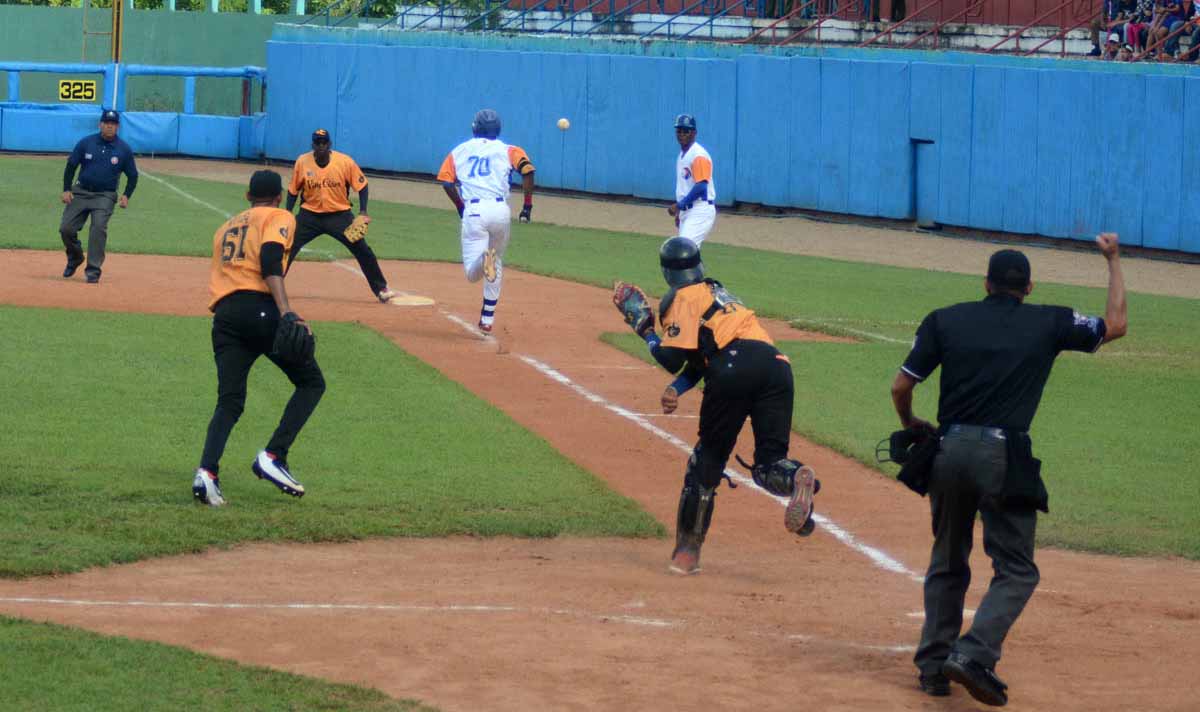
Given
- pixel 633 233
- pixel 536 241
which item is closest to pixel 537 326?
pixel 536 241

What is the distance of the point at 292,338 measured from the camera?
9242 millimetres

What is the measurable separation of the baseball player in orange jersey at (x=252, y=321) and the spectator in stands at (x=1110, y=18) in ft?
76.3

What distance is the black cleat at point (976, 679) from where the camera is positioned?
648 centimetres

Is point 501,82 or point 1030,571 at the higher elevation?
point 501,82

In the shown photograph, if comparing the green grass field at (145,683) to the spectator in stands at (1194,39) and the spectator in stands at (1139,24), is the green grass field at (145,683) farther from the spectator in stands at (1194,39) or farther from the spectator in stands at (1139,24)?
the spectator in stands at (1139,24)

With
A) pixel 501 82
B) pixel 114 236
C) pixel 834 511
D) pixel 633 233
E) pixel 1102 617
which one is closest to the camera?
pixel 1102 617

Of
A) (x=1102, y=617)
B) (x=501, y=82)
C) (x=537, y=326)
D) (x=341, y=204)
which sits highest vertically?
(x=501, y=82)

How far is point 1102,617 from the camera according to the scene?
26.7ft

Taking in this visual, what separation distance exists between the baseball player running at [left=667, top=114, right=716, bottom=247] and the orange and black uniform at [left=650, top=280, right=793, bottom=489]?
929 centimetres

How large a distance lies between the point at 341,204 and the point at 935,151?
1557 cm

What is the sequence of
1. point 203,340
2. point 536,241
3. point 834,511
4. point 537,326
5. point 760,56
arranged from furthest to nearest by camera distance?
point 760,56 < point 536,241 < point 537,326 < point 203,340 < point 834,511

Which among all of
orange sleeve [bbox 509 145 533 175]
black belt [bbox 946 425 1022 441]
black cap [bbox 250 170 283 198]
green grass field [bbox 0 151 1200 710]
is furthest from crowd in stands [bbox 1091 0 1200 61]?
black belt [bbox 946 425 1022 441]

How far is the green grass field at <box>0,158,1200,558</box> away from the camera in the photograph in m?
11.0

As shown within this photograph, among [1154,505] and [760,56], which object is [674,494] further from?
[760,56]
